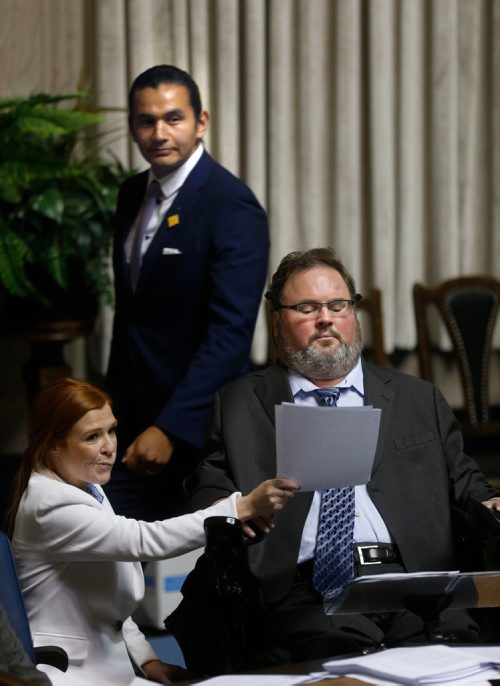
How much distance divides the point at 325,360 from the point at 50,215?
5.82 feet

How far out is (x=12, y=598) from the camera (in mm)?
2422

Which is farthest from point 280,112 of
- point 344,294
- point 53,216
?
point 344,294

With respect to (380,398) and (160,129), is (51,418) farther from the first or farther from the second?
(160,129)

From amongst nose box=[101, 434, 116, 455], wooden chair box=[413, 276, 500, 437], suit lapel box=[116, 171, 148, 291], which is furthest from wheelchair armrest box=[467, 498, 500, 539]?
wooden chair box=[413, 276, 500, 437]

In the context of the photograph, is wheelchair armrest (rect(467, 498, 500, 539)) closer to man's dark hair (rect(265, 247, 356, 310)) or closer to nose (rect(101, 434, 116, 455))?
man's dark hair (rect(265, 247, 356, 310))

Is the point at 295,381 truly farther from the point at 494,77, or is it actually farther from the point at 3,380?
the point at 494,77

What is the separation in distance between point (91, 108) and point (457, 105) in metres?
1.97

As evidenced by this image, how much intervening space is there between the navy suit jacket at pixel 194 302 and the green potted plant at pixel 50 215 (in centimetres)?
80

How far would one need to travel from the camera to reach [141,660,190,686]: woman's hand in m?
2.60

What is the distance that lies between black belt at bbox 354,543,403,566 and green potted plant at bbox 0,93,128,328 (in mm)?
1929

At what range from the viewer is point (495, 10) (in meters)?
5.93

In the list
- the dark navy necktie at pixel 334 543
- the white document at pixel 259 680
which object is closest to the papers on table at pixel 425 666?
the white document at pixel 259 680

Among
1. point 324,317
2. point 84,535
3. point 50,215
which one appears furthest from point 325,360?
point 50,215

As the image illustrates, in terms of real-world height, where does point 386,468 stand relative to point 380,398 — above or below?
below
